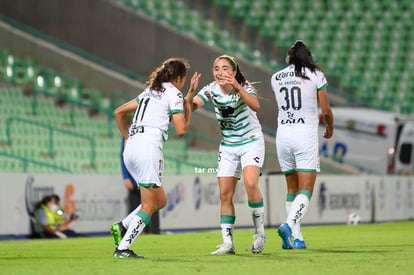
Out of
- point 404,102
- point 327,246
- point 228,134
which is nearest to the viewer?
point 228,134

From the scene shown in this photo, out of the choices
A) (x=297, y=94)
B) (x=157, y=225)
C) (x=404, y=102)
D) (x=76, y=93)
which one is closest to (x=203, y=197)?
(x=157, y=225)

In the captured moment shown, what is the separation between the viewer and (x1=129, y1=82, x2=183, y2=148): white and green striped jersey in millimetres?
10742

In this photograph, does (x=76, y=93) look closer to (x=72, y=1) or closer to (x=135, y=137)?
(x=72, y=1)

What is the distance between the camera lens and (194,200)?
21500mm

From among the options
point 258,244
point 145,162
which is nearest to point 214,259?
point 258,244

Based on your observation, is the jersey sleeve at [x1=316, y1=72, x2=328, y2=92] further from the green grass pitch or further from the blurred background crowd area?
the blurred background crowd area

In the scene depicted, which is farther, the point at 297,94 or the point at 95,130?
the point at 95,130

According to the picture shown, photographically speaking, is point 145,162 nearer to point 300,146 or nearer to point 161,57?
point 300,146

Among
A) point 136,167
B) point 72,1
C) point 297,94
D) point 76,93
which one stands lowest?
point 136,167

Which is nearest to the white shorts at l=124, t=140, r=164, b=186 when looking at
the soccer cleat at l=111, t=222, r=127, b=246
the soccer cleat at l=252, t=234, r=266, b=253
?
the soccer cleat at l=111, t=222, r=127, b=246

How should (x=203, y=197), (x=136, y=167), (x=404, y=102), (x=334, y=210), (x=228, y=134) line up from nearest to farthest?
(x=136, y=167)
(x=228, y=134)
(x=203, y=197)
(x=334, y=210)
(x=404, y=102)

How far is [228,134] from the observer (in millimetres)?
11812

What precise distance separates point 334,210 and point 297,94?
41.9 ft

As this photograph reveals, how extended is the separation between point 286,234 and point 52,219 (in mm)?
7542
